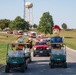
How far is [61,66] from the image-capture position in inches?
871

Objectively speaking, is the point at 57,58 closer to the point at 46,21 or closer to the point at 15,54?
the point at 15,54

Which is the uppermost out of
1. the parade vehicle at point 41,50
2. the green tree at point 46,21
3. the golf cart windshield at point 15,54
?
the green tree at point 46,21

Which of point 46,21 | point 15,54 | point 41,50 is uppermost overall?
point 46,21

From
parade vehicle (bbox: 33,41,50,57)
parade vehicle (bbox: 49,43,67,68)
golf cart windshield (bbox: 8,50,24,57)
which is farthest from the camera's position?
parade vehicle (bbox: 33,41,50,57)

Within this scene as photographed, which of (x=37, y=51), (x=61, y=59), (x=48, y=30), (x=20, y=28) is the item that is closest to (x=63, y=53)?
(x=61, y=59)

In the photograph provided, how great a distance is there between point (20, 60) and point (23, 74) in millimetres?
977

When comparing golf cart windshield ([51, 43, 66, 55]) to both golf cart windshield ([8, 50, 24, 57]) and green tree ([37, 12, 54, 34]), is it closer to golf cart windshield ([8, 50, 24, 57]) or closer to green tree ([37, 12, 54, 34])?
golf cart windshield ([8, 50, 24, 57])

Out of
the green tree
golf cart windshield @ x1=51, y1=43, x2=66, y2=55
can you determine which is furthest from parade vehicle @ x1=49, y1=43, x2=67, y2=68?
the green tree

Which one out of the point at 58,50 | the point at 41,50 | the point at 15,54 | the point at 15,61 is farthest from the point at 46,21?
the point at 15,61

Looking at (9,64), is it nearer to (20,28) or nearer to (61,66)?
(61,66)

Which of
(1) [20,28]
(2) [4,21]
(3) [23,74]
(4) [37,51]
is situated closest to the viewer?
(3) [23,74]

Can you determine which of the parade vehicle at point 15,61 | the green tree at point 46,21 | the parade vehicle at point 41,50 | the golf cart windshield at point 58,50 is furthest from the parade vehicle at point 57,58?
the green tree at point 46,21

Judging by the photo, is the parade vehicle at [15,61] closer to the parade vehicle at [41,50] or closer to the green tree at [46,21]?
the parade vehicle at [41,50]

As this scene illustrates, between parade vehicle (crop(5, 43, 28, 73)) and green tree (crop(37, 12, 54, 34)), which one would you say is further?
green tree (crop(37, 12, 54, 34))
